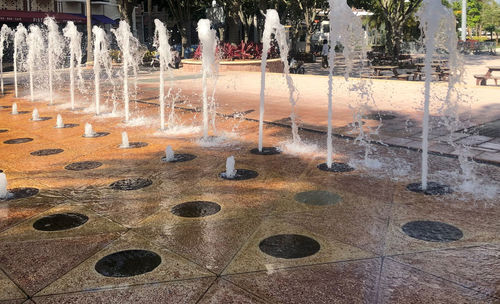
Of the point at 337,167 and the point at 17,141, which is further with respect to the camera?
the point at 17,141

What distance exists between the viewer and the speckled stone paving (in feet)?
10.0

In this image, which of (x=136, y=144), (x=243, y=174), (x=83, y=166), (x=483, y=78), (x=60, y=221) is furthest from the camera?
(x=483, y=78)

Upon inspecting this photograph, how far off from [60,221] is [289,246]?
6.65 ft

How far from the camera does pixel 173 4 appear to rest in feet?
117

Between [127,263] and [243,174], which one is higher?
[243,174]

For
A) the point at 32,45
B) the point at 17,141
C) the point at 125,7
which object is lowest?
the point at 17,141

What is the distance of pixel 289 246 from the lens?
367 cm

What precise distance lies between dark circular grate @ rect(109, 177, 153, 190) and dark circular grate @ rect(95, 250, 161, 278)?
1665 millimetres

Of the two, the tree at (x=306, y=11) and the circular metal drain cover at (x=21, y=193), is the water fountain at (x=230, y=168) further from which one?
the tree at (x=306, y=11)

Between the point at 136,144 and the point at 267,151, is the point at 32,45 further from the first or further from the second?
the point at 267,151

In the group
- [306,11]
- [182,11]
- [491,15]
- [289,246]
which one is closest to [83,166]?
[289,246]

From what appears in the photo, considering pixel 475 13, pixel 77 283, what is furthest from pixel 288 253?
pixel 475 13

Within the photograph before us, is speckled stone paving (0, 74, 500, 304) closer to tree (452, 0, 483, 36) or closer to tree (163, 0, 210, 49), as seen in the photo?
tree (163, 0, 210, 49)

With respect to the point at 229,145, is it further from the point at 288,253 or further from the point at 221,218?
the point at 288,253
